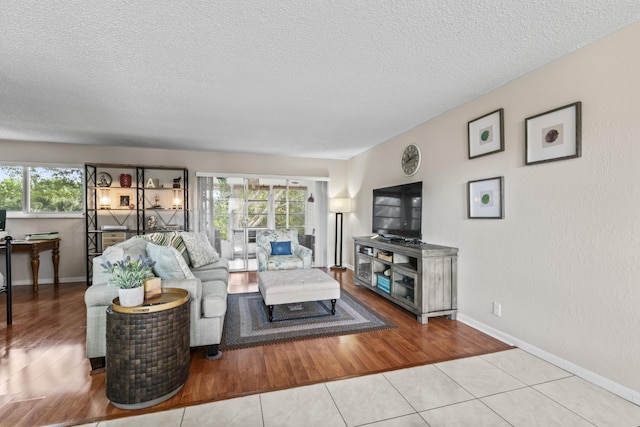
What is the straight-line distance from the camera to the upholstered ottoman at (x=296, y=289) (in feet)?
9.94

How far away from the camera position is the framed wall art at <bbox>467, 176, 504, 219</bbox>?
268 centimetres

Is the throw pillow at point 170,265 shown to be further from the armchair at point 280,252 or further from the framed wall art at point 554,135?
the framed wall art at point 554,135

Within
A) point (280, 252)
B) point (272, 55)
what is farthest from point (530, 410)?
point (280, 252)

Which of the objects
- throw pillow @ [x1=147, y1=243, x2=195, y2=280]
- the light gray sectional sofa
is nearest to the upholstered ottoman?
the light gray sectional sofa

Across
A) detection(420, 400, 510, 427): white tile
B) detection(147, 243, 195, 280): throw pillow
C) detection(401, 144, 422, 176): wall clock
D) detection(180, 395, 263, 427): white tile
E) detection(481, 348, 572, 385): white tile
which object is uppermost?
detection(401, 144, 422, 176): wall clock

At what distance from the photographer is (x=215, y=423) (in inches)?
64.2

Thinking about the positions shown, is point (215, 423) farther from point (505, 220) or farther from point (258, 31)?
point (505, 220)

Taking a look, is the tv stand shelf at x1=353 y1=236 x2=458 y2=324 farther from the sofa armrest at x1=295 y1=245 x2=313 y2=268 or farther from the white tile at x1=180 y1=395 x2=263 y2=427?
the white tile at x1=180 y1=395 x2=263 y2=427

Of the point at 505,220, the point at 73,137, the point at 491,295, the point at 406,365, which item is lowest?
the point at 406,365

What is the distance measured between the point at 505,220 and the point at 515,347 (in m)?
1.12

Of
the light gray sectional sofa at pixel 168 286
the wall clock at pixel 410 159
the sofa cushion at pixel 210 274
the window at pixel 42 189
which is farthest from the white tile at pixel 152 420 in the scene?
the window at pixel 42 189

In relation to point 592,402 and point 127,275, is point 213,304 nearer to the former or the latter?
point 127,275

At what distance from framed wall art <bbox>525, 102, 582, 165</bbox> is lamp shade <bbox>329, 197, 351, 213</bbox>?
3.64 meters

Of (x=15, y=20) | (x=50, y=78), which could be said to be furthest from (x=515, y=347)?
(x=50, y=78)
